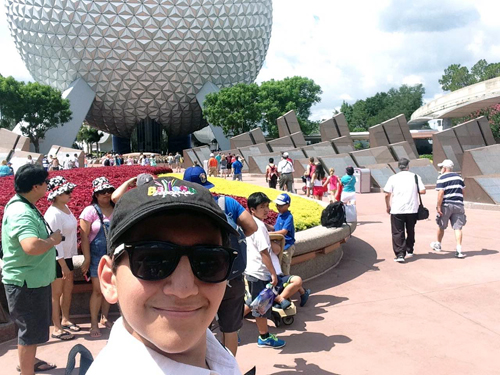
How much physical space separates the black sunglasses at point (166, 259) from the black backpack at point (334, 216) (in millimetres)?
6242

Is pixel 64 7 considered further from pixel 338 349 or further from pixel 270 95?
pixel 338 349

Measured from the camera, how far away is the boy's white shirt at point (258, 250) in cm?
429

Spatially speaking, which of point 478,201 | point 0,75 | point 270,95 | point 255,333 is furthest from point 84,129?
point 255,333

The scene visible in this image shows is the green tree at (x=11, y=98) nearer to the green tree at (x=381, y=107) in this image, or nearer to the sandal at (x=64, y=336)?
the sandal at (x=64, y=336)

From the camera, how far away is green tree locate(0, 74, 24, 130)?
125ft

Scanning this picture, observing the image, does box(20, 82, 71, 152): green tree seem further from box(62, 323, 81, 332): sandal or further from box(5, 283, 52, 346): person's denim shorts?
box(5, 283, 52, 346): person's denim shorts

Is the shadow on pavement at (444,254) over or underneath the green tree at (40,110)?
underneath

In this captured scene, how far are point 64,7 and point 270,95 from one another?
20186 mm

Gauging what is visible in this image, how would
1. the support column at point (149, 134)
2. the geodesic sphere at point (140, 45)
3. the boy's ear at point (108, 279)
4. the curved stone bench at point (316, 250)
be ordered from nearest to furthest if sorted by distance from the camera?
the boy's ear at point (108, 279)
the curved stone bench at point (316, 250)
the geodesic sphere at point (140, 45)
the support column at point (149, 134)

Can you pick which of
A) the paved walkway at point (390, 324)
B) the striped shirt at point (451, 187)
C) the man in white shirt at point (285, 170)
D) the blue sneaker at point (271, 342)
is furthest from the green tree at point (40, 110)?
the blue sneaker at point (271, 342)

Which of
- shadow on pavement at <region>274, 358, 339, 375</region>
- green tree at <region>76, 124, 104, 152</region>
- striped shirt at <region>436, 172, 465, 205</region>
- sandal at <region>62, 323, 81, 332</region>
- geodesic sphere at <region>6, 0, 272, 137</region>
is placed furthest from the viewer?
green tree at <region>76, 124, 104, 152</region>

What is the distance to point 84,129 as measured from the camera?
7219cm

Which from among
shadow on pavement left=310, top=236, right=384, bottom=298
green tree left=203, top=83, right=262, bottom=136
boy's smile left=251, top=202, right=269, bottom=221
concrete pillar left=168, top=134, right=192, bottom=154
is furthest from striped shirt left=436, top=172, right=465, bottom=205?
concrete pillar left=168, top=134, right=192, bottom=154

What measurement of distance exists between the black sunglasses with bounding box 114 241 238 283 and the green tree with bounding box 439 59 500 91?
82.4 meters
